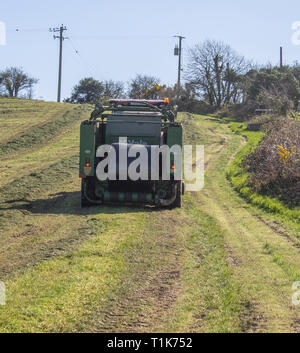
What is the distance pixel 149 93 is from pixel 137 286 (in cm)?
5705

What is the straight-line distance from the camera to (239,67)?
2520 inches

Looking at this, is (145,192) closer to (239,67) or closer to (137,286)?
(137,286)

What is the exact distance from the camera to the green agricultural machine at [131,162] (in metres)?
13.4

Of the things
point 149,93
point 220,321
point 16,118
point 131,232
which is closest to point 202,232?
point 131,232

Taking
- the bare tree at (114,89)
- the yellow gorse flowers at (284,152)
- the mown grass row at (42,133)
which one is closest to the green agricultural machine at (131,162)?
the yellow gorse flowers at (284,152)

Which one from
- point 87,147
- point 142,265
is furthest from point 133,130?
point 142,265

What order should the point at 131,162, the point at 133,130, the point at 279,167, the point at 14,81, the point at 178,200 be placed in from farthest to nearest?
the point at 14,81 → the point at 279,167 → the point at 133,130 → the point at 178,200 → the point at 131,162

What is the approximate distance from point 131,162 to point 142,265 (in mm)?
5425

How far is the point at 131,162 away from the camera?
13.3 meters

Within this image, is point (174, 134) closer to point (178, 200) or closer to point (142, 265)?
point (178, 200)

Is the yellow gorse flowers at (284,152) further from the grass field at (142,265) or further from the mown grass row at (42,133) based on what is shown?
the mown grass row at (42,133)

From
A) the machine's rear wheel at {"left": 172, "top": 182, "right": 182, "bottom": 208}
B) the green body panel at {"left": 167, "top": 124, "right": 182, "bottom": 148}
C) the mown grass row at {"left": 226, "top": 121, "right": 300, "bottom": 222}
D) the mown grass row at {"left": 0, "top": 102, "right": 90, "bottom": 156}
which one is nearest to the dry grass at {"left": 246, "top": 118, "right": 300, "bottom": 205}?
the mown grass row at {"left": 226, "top": 121, "right": 300, "bottom": 222}

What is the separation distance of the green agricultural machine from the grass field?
1.46 ft

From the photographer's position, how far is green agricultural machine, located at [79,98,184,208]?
13359 millimetres
